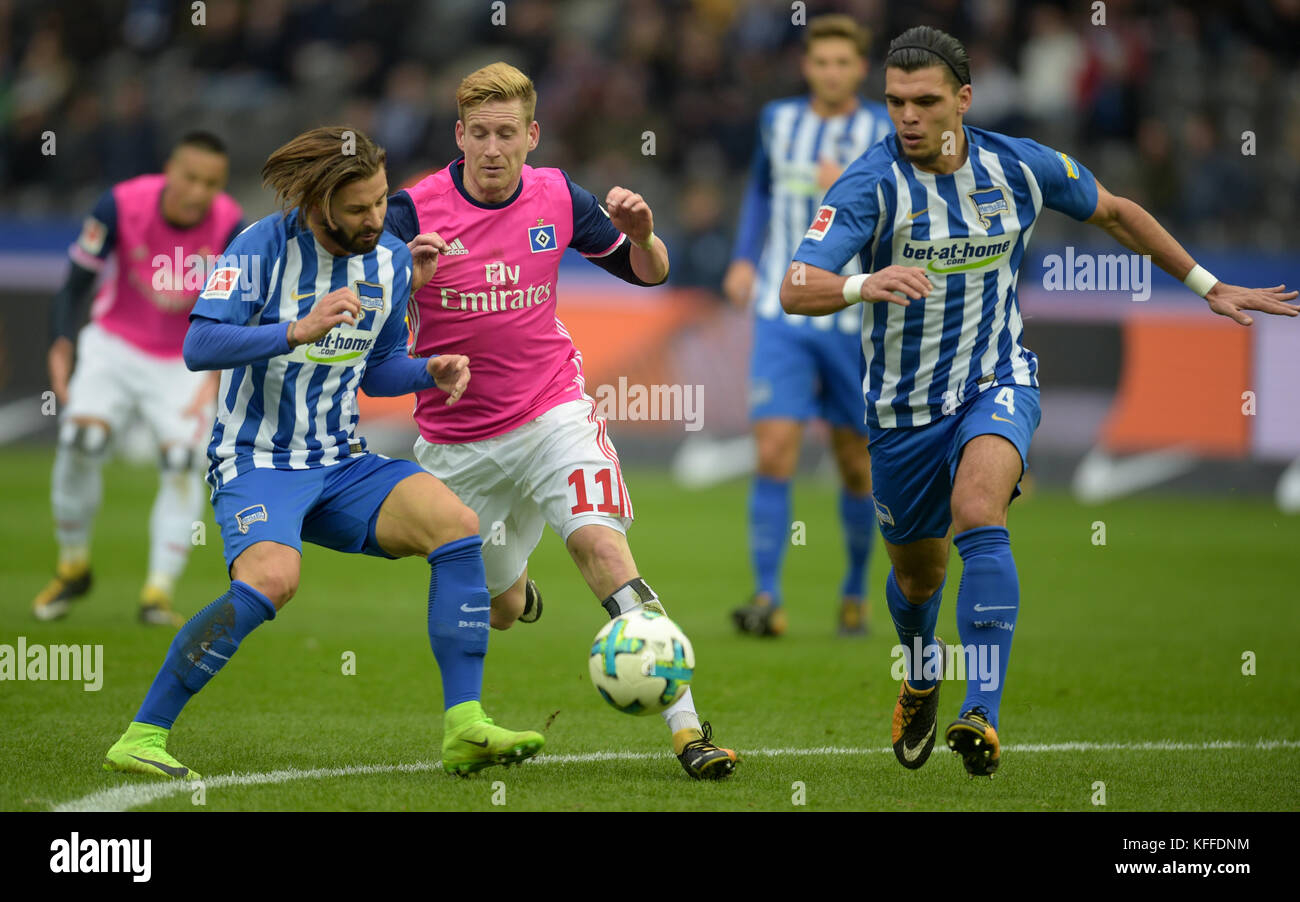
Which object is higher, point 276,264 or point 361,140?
point 361,140

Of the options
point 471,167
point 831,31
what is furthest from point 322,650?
point 831,31

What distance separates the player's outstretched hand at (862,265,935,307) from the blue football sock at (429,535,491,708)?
1.51 metres

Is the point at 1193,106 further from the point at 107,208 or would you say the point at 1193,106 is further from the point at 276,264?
the point at 276,264

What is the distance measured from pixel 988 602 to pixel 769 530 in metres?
3.56

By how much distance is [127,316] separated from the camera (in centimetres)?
900

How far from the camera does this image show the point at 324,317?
195 inches

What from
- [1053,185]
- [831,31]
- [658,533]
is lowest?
[658,533]

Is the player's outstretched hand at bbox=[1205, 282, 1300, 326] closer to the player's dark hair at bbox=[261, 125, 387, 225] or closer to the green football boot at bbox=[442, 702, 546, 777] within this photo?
the green football boot at bbox=[442, 702, 546, 777]

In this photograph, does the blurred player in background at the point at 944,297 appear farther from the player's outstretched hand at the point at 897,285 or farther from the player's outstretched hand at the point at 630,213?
the player's outstretched hand at the point at 630,213

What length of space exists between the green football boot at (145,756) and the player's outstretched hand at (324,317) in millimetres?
1294

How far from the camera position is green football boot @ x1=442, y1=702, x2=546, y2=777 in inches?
206

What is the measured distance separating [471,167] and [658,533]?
6.38m

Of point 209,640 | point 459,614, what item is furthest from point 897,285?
point 209,640

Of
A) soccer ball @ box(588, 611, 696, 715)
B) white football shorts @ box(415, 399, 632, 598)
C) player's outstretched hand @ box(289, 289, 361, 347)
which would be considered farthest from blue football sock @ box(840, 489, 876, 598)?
player's outstretched hand @ box(289, 289, 361, 347)
